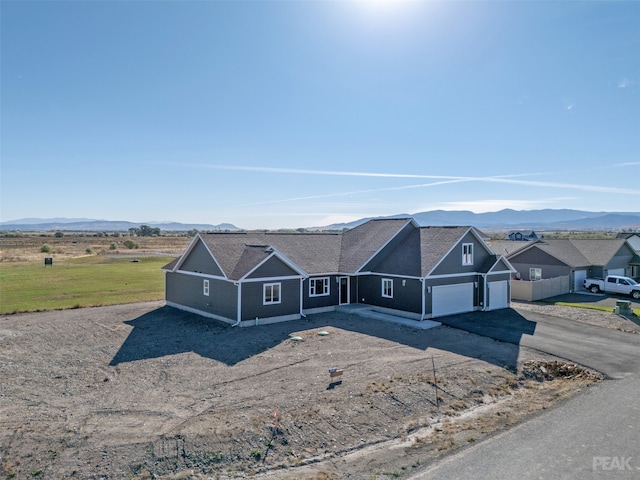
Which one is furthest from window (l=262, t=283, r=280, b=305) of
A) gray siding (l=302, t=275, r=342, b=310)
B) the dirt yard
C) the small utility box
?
the small utility box

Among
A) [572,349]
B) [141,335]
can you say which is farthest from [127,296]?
[572,349]

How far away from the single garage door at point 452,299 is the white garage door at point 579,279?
15.7 metres

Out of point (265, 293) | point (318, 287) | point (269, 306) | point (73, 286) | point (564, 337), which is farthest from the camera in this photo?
point (73, 286)

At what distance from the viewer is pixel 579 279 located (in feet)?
124

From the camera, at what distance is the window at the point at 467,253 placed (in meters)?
27.2

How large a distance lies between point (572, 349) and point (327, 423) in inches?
510

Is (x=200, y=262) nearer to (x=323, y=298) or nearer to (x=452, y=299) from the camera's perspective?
(x=323, y=298)

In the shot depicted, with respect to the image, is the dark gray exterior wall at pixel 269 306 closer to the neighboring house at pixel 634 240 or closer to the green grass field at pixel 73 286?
the green grass field at pixel 73 286

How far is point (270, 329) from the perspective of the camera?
22562 mm

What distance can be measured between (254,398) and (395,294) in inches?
580

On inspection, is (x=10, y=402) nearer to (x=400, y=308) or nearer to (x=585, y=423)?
(x=585, y=423)

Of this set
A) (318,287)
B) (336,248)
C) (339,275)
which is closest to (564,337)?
(339,275)

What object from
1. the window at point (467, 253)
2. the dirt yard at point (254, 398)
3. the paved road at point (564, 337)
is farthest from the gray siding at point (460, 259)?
the dirt yard at point (254, 398)

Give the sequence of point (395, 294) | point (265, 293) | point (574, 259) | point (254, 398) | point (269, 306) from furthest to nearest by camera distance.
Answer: point (574, 259)
point (395, 294)
point (269, 306)
point (265, 293)
point (254, 398)
